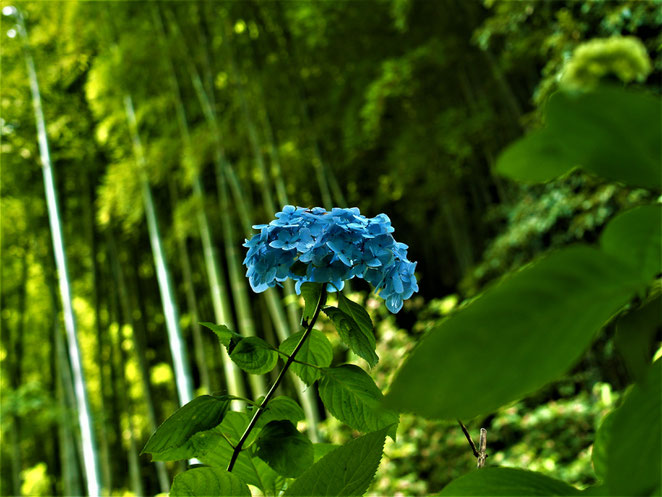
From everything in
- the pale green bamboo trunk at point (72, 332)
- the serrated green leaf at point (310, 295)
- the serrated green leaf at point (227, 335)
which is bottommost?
the serrated green leaf at point (227, 335)

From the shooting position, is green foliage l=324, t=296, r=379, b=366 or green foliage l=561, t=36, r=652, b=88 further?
green foliage l=324, t=296, r=379, b=366

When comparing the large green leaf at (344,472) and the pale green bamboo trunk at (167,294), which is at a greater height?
the pale green bamboo trunk at (167,294)

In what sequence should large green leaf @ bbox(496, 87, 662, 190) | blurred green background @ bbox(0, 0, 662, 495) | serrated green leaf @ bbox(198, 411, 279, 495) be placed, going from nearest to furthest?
1. large green leaf @ bbox(496, 87, 662, 190)
2. serrated green leaf @ bbox(198, 411, 279, 495)
3. blurred green background @ bbox(0, 0, 662, 495)

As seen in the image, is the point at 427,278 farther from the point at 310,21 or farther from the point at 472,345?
the point at 472,345

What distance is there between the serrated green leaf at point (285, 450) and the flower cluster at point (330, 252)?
12 centimetres

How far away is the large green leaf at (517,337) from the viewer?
190mm

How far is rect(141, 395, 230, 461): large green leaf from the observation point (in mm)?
426

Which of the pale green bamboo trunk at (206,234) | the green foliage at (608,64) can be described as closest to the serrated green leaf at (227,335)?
the green foliage at (608,64)

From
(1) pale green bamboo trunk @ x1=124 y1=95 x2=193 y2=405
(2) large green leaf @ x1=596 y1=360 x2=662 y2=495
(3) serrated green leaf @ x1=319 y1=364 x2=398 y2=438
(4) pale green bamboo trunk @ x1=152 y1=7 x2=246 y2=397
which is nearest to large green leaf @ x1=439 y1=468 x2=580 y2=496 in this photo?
(2) large green leaf @ x1=596 y1=360 x2=662 y2=495

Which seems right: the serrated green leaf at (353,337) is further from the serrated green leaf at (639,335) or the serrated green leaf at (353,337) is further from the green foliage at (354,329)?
the serrated green leaf at (639,335)

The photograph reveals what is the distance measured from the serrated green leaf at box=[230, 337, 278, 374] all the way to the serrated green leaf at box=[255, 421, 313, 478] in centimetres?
5

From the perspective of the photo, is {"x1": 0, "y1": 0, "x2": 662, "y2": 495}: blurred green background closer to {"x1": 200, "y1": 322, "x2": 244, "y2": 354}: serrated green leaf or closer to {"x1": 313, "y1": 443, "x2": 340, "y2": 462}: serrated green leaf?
{"x1": 313, "y1": 443, "x2": 340, "y2": 462}: serrated green leaf

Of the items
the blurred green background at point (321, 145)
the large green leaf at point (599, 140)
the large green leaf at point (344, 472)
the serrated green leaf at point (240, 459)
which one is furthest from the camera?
the blurred green background at point (321, 145)

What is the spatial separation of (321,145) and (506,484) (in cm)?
515
